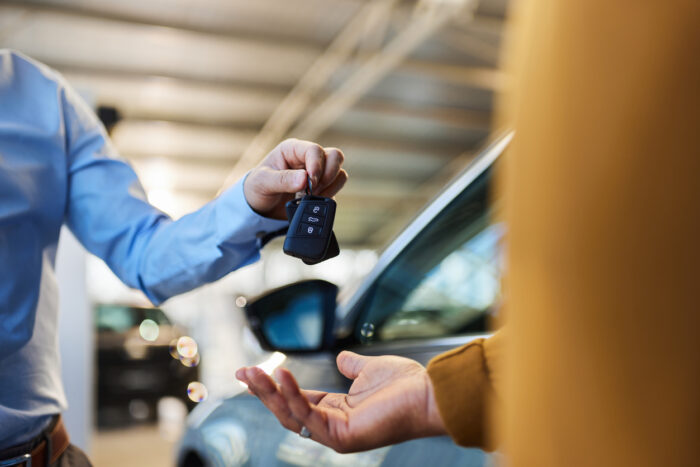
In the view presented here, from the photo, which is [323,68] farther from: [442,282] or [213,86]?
[442,282]

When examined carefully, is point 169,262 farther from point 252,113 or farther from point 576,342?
point 252,113

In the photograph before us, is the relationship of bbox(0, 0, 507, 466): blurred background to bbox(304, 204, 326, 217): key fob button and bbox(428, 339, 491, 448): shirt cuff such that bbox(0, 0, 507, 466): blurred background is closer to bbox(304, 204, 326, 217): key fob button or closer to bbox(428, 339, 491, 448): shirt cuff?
bbox(304, 204, 326, 217): key fob button

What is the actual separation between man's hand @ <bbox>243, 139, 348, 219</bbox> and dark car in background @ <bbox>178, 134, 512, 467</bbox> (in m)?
0.24

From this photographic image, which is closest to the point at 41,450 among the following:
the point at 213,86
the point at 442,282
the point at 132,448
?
the point at 442,282

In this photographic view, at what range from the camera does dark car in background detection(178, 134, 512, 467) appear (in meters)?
0.95

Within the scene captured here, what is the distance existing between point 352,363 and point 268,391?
0.44 ft

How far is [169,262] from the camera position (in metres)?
0.89

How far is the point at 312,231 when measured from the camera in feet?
2.10

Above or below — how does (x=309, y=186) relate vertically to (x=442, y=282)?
above

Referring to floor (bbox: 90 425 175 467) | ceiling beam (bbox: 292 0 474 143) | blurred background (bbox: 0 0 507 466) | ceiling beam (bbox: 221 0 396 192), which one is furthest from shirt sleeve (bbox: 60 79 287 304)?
ceiling beam (bbox: 292 0 474 143)

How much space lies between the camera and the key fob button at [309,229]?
2.10 ft

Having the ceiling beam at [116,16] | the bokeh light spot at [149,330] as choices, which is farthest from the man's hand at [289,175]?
the bokeh light spot at [149,330]

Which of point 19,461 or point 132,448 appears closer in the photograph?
point 19,461

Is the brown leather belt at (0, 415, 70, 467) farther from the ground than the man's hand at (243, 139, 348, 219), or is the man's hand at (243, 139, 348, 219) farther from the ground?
the man's hand at (243, 139, 348, 219)
